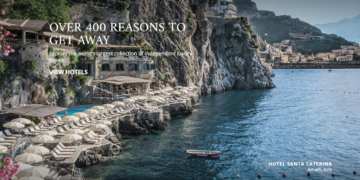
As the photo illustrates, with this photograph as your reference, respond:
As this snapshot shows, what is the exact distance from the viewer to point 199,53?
3083 inches

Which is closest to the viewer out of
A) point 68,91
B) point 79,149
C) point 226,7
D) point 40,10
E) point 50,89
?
point 79,149

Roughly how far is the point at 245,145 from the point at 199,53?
156ft

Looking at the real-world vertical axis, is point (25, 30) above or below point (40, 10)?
below

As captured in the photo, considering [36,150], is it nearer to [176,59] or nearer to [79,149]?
[79,149]

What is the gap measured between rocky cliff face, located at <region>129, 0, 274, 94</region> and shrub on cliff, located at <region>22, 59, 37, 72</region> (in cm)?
2720

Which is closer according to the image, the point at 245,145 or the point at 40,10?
the point at 245,145

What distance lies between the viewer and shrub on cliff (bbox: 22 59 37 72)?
34.7m

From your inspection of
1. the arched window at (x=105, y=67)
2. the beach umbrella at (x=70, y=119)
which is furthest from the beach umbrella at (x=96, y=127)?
the arched window at (x=105, y=67)

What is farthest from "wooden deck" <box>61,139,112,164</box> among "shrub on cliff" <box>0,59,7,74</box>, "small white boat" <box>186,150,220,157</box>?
"shrub on cliff" <box>0,59,7,74</box>

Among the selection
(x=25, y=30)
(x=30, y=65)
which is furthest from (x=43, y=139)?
(x=25, y=30)

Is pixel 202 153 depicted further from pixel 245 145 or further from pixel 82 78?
pixel 82 78

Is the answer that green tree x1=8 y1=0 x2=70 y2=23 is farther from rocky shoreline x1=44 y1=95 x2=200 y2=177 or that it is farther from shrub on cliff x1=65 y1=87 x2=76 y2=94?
rocky shoreline x1=44 y1=95 x2=200 y2=177

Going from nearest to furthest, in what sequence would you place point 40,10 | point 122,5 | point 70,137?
point 70,137 < point 40,10 < point 122,5

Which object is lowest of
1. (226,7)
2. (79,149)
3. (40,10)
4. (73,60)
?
(79,149)
